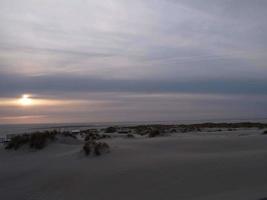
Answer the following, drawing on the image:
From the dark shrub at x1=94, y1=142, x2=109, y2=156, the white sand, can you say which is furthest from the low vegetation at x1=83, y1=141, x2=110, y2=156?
the white sand

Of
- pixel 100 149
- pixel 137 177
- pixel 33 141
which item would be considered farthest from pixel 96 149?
pixel 33 141

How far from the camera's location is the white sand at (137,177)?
38.8 ft

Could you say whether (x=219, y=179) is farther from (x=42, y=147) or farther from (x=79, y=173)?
(x=42, y=147)

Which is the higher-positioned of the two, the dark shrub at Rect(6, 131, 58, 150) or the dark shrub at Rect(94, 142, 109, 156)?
the dark shrub at Rect(6, 131, 58, 150)

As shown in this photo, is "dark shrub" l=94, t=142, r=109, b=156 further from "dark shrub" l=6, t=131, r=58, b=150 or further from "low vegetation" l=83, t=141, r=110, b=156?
"dark shrub" l=6, t=131, r=58, b=150

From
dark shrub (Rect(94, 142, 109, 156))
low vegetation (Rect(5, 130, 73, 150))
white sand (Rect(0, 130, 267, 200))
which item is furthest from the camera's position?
low vegetation (Rect(5, 130, 73, 150))

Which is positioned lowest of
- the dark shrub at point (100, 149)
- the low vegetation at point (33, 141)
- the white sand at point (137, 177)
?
the white sand at point (137, 177)

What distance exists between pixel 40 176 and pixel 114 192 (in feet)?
12.9

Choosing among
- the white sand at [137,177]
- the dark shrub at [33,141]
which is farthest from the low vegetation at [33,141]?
the white sand at [137,177]

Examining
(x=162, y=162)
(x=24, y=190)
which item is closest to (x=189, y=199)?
(x=162, y=162)

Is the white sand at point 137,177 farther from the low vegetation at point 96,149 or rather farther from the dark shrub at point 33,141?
the dark shrub at point 33,141

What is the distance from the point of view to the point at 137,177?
13438 mm

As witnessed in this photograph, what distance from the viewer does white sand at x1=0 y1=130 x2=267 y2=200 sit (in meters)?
11.8

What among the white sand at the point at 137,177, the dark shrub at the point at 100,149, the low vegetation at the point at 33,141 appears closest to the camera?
the white sand at the point at 137,177
